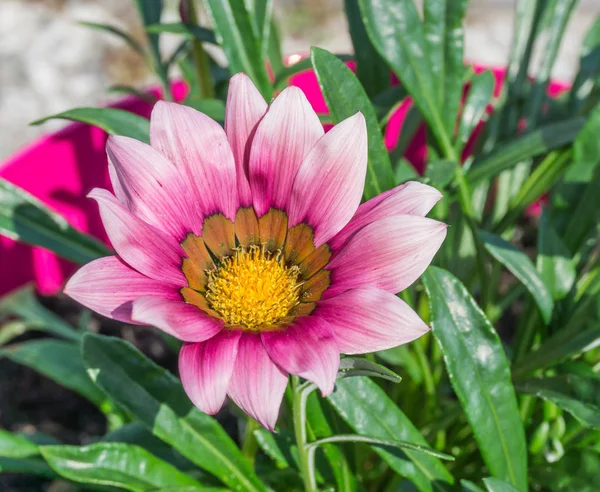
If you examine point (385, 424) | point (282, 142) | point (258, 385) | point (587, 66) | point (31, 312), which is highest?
point (282, 142)

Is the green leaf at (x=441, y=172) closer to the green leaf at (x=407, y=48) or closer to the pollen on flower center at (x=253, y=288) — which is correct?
the green leaf at (x=407, y=48)

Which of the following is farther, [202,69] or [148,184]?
[202,69]

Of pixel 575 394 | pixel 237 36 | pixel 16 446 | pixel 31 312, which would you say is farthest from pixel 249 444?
pixel 31 312

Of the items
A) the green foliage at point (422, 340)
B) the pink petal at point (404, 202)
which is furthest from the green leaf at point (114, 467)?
the pink petal at point (404, 202)

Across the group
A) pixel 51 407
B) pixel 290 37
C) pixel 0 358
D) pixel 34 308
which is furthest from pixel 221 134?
pixel 290 37

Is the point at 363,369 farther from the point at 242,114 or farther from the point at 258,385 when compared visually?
the point at 242,114

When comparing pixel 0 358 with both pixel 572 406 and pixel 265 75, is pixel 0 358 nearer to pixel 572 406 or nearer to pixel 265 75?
pixel 265 75
